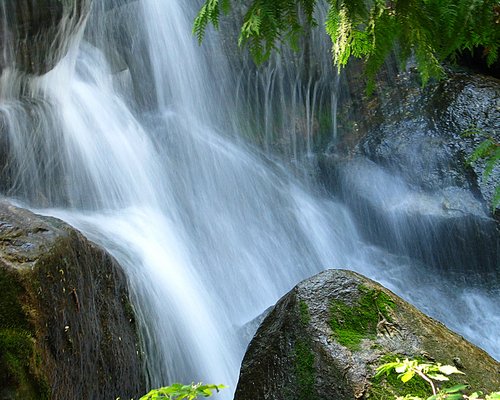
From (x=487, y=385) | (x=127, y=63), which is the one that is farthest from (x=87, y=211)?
(x=487, y=385)

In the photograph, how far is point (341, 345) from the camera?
3.00 metres

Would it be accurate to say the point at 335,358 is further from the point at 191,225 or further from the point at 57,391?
the point at 191,225

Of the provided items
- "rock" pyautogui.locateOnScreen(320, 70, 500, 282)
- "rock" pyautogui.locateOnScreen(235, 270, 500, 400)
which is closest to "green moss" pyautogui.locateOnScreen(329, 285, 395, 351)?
"rock" pyautogui.locateOnScreen(235, 270, 500, 400)

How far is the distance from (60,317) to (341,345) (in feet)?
4.42

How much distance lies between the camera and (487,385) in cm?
294

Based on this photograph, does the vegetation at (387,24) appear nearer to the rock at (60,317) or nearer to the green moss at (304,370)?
the green moss at (304,370)

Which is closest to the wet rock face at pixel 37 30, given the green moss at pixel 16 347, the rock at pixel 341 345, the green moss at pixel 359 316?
the green moss at pixel 16 347

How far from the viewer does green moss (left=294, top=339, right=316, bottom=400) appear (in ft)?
→ 9.73

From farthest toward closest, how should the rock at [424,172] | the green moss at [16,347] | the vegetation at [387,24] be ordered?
the rock at [424,172] → the green moss at [16,347] → the vegetation at [387,24]

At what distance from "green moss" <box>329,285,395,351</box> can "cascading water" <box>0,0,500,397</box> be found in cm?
162

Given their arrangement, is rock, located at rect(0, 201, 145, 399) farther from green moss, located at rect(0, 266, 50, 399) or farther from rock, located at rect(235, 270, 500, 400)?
rock, located at rect(235, 270, 500, 400)

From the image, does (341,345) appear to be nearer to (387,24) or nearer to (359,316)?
(359,316)

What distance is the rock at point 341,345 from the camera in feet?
9.56

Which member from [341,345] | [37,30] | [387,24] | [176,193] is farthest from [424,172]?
[387,24]
